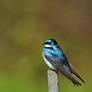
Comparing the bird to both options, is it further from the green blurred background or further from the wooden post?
the green blurred background

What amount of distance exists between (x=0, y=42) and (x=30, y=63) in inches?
61.0

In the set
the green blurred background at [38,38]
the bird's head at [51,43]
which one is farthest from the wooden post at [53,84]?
the green blurred background at [38,38]

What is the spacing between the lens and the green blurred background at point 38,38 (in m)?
8.72

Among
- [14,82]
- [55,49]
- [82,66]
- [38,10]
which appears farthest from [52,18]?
[55,49]

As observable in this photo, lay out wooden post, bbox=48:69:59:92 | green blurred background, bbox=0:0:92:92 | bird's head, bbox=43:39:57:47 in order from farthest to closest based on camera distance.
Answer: green blurred background, bbox=0:0:92:92, bird's head, bbox=43:39:57:47, wooden post, bbox=48:69:59:92

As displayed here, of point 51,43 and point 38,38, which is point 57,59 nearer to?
point 51,43

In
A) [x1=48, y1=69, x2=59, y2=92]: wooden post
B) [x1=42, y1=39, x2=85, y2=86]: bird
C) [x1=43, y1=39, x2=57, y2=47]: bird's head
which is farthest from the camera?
[x1=43, y1=39, x2=57, y2=47]: bird's head

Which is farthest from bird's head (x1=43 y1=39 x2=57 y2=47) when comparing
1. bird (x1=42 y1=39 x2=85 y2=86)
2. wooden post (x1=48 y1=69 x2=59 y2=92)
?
wooden post (x1=48 y1=69 x2=59 y2=92)

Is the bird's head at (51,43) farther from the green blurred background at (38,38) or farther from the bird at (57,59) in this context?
the green blurred background at (38,38)

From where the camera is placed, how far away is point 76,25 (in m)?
11.6

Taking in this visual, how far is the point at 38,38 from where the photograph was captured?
35.6 feet

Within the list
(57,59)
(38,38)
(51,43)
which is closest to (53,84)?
(57,59)

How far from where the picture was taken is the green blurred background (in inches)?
343

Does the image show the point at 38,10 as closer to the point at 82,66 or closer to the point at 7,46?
the point at 7,46
